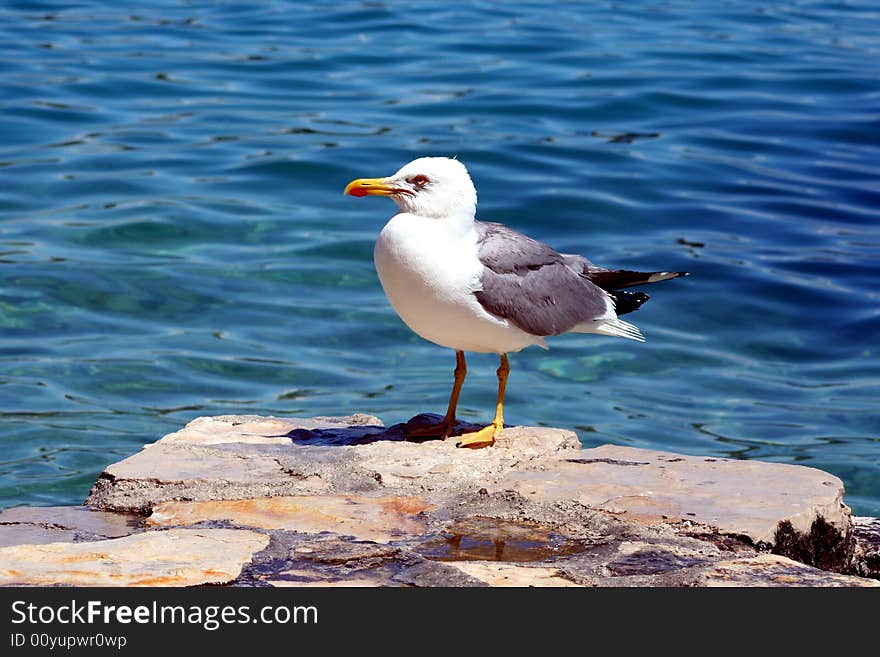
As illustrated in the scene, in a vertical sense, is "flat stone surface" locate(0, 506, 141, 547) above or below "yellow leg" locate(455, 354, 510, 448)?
below

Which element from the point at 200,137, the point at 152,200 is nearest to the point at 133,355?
the point at 152,200

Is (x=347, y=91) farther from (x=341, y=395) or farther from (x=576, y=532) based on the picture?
(x=576, y=532)

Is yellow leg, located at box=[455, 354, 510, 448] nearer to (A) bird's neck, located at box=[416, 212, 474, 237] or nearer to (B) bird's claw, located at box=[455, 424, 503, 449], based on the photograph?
(B) bird's claw, located at box=[455, 424, 503, 449]

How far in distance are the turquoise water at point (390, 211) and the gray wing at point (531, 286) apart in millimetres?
2149

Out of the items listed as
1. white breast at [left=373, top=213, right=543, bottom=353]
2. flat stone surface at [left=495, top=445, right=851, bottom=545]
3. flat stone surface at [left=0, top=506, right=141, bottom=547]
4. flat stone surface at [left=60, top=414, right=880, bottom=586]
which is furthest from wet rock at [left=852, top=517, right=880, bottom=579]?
flat stone surface at [left=0, top=506, right=141, bottom=547]

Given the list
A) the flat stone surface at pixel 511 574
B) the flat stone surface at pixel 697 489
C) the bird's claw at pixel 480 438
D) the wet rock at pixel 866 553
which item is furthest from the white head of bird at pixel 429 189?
the wet rock at pixel 866 553

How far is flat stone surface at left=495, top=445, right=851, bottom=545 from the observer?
4.68 metres

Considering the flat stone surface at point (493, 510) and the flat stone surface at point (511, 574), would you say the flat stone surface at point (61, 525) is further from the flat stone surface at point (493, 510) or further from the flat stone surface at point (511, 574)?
the flat stone surface at point (511, 574)

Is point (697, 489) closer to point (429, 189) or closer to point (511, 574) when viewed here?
point (511, 574)

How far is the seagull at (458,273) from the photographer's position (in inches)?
203

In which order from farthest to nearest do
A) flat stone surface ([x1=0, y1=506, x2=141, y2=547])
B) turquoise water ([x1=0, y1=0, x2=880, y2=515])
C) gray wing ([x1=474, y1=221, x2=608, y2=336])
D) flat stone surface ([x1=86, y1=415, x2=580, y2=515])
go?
turquoise water ([x1=0, y1=0, x2=880, y2=515]) → gray wing ([x1=474, y1=221, x2=608, y2=336]) → flat stone surface ([x1=86, y1=415, x2=580, y2=515]) → flat stone surface ([x1=0, y1=506, x2=141, y2=547])

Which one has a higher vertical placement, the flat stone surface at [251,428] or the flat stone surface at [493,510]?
the flat stone surface at [493,510]

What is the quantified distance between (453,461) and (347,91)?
913 cm

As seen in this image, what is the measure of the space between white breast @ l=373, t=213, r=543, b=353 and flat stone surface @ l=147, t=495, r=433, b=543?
0.76 metres
